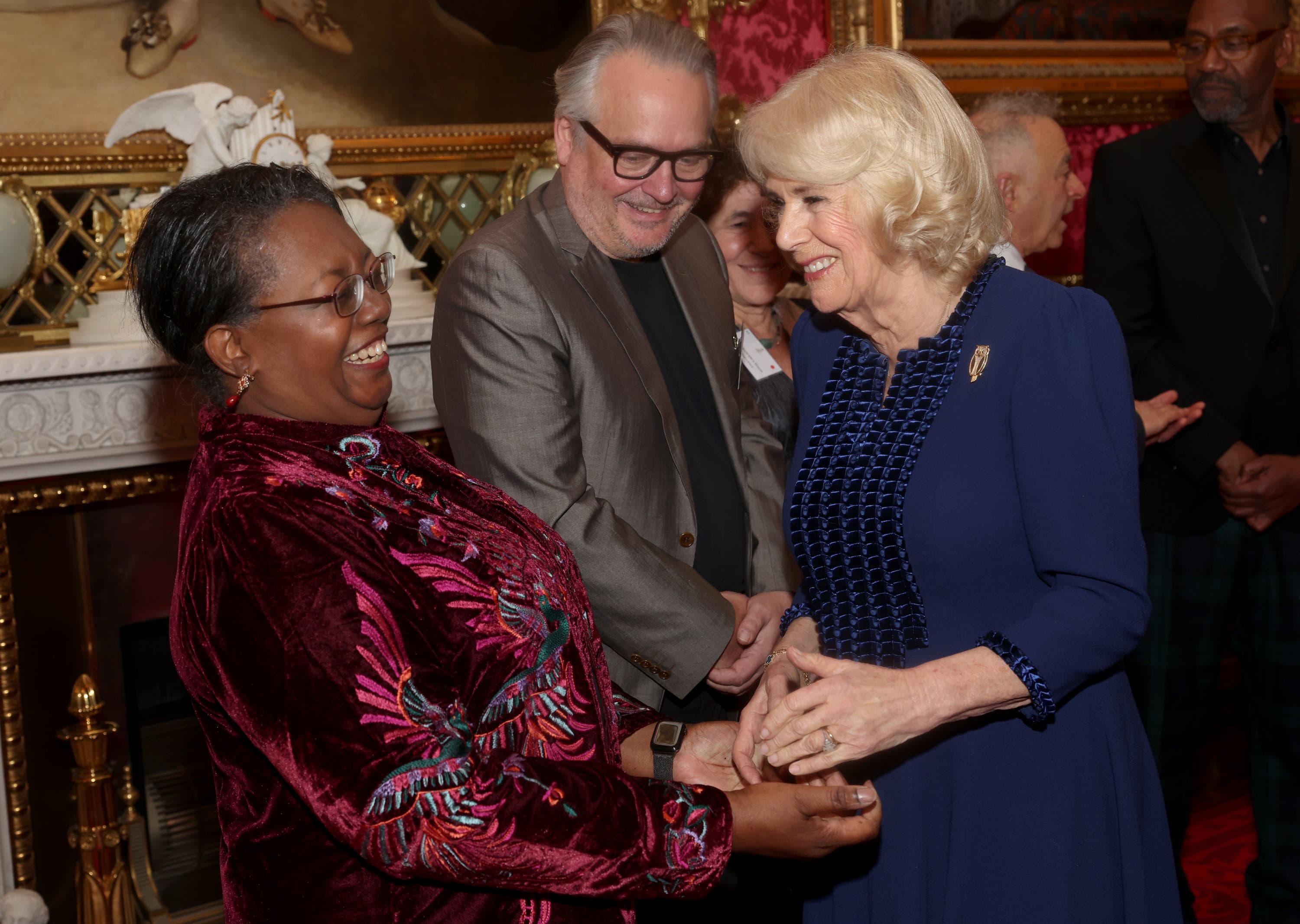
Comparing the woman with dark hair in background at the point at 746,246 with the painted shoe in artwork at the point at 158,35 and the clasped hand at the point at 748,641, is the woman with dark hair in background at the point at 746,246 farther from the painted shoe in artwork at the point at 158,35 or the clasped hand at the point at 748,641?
the painted shoe in artwork at the point at 158,35

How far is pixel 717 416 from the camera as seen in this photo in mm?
2457

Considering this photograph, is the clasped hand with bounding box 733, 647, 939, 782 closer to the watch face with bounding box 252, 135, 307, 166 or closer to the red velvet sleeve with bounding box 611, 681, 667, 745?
the red velvet sleeve with bounding box 611, 681, 667, 745

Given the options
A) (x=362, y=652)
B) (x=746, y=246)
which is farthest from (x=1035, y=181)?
(x=362, y=652)

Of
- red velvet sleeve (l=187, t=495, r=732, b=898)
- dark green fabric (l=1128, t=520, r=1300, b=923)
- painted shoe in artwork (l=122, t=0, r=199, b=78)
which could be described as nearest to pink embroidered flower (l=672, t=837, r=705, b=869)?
red velvet sleeve (l=187, t=495, r=732, b=898)

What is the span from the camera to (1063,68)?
16.1 feet

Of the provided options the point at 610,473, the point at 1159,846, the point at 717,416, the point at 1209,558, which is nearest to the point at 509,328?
the point at 610,473

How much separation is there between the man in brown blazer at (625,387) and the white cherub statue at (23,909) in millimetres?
2000

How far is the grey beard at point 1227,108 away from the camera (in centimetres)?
330

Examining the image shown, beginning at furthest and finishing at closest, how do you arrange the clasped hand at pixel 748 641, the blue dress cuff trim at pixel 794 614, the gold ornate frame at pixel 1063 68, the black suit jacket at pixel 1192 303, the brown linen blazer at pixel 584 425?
the gold ornate frame at pixel 1063 68, the black suit jacket at pixel 1192 303, the clasped hand at pixel 748 641, the brown linen blazer at pixel 584 425, the blue dress cuff trim at pixel 794 614

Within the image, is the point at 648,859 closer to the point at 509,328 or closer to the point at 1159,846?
the point at 1159,846

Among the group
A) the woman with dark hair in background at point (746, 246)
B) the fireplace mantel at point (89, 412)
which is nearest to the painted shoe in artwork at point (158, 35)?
the fireplace mantel at point (89, 412)

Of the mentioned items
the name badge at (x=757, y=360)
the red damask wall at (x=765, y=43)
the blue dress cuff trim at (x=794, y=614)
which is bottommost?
the blue dress cuff trim at (x=794, y=614)

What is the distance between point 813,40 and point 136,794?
350 cm

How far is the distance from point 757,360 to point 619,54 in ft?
3.12
